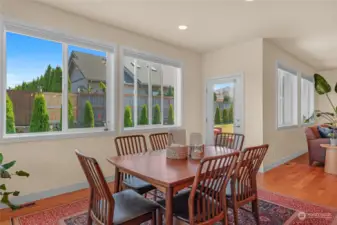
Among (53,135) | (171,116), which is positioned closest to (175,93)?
(171,116)

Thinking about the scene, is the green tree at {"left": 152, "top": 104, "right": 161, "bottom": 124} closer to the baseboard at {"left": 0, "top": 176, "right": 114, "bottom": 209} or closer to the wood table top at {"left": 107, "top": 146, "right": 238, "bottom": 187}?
the baseboard at {"left": 0, "top": 176, "right": 114, "bottom": 209}

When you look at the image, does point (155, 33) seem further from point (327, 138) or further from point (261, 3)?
point (327, 138)

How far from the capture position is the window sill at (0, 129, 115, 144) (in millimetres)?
2768

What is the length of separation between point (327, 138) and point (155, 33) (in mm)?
4410

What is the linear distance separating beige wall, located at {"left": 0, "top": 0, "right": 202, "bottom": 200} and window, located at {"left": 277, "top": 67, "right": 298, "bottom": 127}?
3578 mm

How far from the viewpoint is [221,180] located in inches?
68.0

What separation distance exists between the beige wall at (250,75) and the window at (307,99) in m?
3.07

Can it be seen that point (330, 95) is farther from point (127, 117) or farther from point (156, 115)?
point (127, 117)

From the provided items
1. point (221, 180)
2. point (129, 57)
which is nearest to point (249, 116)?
point (129, 57)

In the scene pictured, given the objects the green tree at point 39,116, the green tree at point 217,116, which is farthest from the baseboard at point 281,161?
the green tree at point 39,116

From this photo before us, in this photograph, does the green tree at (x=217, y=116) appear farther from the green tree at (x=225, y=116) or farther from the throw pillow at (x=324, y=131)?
the throw pillow at (x=324, y=131)

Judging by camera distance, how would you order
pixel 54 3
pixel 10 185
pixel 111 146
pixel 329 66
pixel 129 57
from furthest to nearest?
pixel 329 66 < pixel 129 57 < pixel 111 146 < pixel 54 3 < pixel 10 185

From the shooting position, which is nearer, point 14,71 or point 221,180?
point 221,180

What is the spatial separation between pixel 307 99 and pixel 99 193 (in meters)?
7.45
